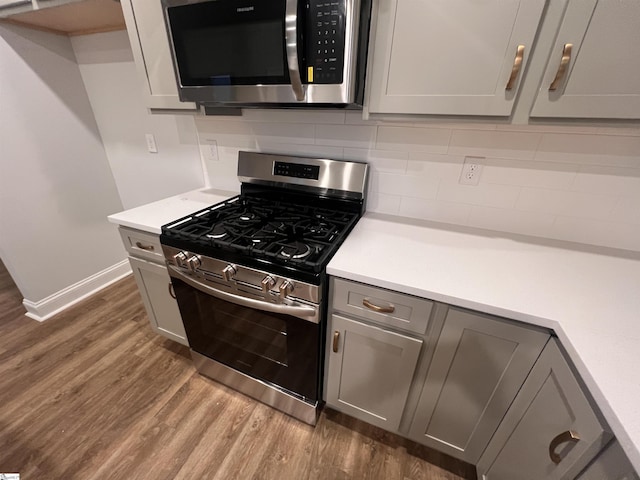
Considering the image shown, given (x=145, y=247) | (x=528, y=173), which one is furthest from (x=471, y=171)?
(x=145, y=247)

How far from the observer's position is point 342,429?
54.2 inches

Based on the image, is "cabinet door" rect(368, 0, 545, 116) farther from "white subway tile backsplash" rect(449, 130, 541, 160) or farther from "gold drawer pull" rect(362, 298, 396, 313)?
"gold drawer pull" rect(362, 298, 396, 313)

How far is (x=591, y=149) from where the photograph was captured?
1.04 metres

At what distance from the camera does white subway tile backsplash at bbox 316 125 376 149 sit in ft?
4.33

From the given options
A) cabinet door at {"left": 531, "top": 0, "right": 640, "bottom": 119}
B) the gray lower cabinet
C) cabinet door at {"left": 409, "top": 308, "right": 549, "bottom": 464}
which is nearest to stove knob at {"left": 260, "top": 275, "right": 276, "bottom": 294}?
cabinet door at {"left": 409, "top": 308, "right": 549, "bottom": 464}

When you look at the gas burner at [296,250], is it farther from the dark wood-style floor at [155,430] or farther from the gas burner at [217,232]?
the dark wood-style floor at [155,430]

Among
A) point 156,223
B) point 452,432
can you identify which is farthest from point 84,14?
point 452,432

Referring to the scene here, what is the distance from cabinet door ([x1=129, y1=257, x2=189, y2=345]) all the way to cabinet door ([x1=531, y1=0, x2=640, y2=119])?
175 centimetres

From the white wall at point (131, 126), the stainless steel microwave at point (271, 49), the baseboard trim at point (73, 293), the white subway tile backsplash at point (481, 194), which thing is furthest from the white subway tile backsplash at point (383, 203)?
the baseboard trim at point (73, 293)

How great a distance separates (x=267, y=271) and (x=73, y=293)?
2.20 m

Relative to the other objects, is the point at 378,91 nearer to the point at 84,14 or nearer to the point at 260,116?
the point at 260,116

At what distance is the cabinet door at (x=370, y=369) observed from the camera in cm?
102

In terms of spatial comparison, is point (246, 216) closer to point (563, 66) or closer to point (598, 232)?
point (563, 66)

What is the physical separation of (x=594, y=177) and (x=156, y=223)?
6.38ft
